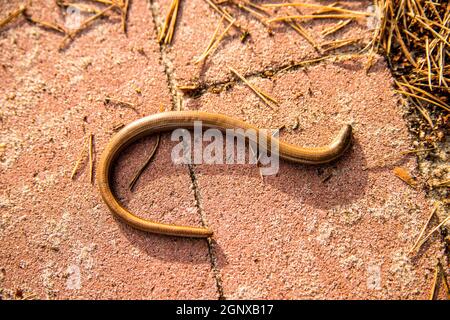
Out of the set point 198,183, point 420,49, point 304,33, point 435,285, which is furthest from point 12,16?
point 435,285

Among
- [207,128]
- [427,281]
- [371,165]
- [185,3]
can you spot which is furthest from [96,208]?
[427,281]

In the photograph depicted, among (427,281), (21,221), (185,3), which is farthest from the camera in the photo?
(185,3)

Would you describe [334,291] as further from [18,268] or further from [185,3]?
[185,3]

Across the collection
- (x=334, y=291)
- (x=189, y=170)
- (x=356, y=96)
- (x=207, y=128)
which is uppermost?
(x=356, y=96)

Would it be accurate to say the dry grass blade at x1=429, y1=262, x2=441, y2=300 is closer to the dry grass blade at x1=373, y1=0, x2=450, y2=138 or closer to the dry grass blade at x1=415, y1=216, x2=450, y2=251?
the dry grass blade at x1=415, y1=216, x2=450, y2=251

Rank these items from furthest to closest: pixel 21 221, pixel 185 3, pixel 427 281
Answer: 1. pixel 185 3
2. pixel 21 221
3. pixel 427 281
